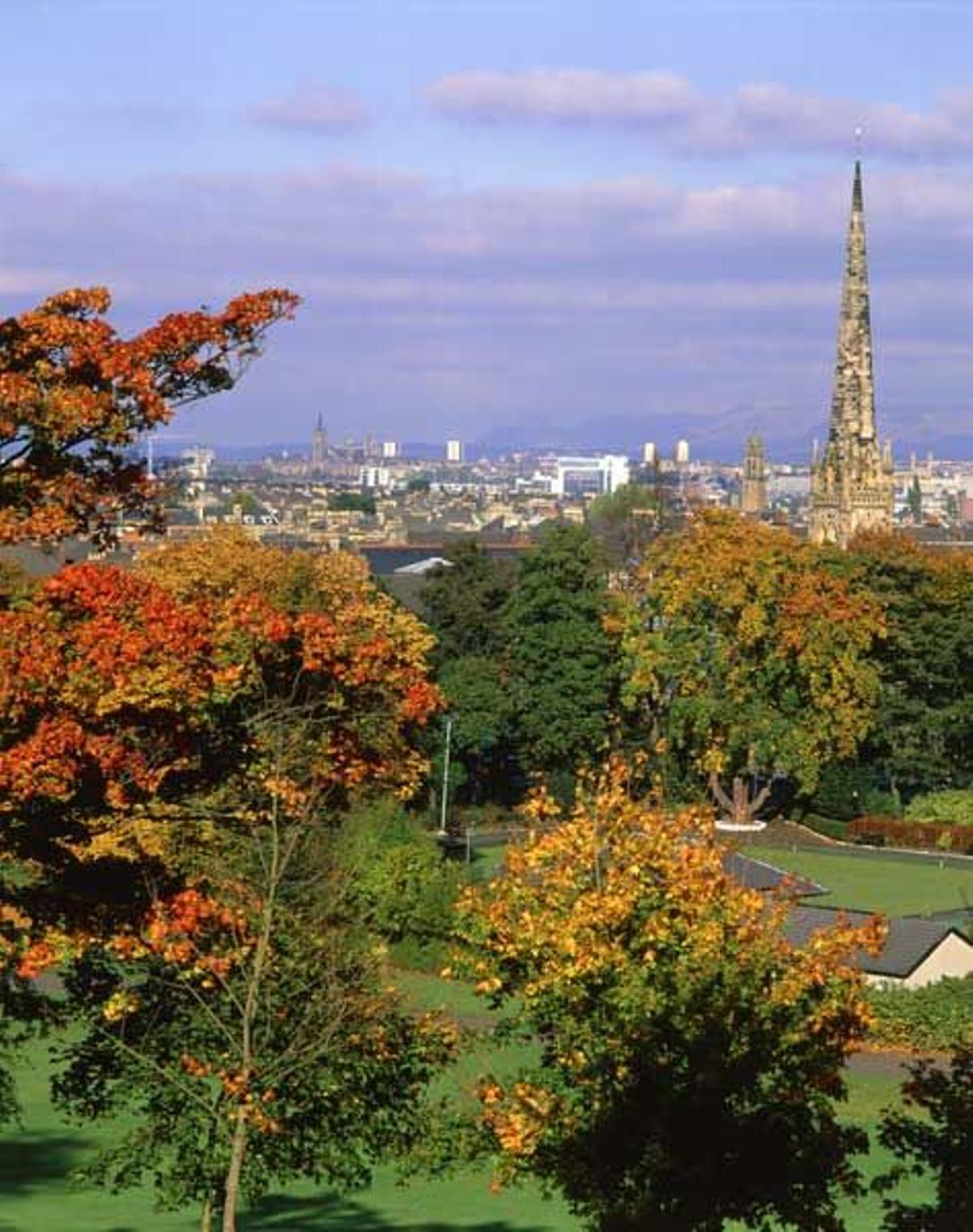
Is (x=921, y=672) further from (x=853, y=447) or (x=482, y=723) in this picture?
(x=853, y=447)

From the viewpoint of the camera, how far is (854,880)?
63719mm

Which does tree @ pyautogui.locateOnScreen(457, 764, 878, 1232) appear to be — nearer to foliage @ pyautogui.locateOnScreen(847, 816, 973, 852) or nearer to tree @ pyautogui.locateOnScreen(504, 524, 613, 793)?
foliage @ pyautogui.locateOnScreen(847, 816, 973, 852)

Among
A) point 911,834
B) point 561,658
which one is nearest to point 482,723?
point 561,658

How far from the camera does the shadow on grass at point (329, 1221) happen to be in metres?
28.4

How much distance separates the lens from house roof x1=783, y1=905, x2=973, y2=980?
44.7m

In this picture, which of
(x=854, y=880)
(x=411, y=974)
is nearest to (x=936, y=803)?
(x=854, y=880)

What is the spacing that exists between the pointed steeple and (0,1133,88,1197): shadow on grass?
118 metres

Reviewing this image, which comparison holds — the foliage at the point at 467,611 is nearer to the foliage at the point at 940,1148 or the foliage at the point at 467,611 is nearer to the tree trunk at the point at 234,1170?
the tree trunk at the point at 234,1170

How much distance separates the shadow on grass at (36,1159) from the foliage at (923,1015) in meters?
15.7

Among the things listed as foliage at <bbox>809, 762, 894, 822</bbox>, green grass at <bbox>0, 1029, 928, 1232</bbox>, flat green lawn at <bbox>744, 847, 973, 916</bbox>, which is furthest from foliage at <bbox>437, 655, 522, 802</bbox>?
green grass at <bbox>0, 1029, 928, 1232</bbox>

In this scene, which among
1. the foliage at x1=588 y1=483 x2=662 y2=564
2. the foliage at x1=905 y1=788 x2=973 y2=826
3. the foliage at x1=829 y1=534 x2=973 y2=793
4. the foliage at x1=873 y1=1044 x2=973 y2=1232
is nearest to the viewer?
the foliage at x1=873 y1=1044 x2=973 y2=1232

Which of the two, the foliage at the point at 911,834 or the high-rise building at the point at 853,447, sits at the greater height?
the high-rise building at the point at 853,447

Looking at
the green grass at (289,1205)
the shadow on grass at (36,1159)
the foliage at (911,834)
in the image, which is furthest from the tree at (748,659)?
the shadow on grass at (36,1159)

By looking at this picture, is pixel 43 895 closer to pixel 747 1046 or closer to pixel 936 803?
pixel 747 1046
